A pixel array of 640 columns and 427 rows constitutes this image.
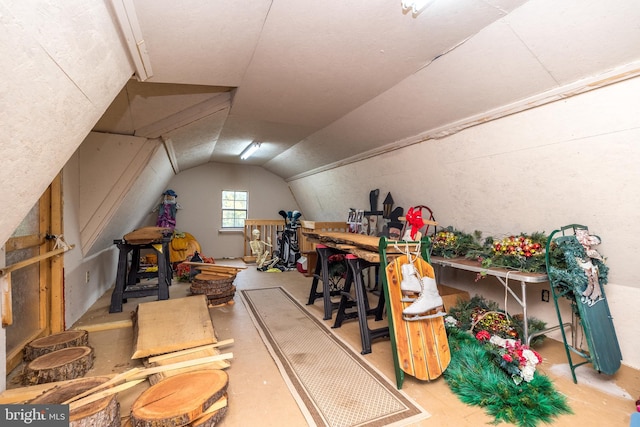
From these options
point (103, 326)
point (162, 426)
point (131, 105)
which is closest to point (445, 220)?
point (162, 426)

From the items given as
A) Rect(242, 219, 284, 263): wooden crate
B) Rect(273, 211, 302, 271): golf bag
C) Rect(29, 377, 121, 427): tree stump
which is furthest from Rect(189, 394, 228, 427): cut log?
Rect(242, 219, 284, 263): wooden crate

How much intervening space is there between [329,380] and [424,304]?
93 cm

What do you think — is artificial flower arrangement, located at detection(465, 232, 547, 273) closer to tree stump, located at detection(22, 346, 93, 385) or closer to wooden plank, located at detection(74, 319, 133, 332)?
tree stump, located at detection(22, 346, 93, 385)

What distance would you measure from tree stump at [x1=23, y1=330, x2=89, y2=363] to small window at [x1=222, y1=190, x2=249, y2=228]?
5.54 metres

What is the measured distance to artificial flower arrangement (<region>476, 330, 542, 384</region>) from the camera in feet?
6.60

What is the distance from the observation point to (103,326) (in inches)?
125

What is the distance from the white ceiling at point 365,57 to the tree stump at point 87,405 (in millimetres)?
2094

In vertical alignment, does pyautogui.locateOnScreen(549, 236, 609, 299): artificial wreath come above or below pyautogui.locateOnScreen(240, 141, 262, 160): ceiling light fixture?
below

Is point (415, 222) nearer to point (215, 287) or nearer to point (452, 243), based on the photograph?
point (452, 243)

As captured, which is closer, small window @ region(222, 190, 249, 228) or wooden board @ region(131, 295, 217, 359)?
wooden board @ region(131, 295, 217, 359)

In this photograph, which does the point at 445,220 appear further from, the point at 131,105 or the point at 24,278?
the point at 24,278

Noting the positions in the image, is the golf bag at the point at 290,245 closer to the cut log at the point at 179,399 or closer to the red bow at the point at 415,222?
the red bow at the point at 415,222

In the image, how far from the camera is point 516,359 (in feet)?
6.75

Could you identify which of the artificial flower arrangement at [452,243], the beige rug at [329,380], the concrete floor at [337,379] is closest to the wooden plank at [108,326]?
the concrete floor at [337,379]
